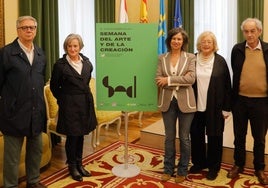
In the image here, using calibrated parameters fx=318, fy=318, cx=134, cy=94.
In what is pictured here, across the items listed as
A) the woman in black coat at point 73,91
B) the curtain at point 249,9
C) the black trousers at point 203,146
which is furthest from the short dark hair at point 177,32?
the curtain at point 249,9

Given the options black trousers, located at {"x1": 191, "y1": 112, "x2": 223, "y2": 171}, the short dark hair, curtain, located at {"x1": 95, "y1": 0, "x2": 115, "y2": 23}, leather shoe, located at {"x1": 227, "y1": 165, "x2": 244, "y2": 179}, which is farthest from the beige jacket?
curtain, located at {"x1": 95, "y1": 0, "x2": 115, "y2": 23}

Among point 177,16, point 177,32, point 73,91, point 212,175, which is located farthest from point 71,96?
point 177,16

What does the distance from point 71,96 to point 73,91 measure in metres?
0.05

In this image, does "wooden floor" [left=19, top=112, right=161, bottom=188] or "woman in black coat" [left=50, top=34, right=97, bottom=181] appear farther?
"wooden floor" [left=19, top=112, right=161, bottom=188]

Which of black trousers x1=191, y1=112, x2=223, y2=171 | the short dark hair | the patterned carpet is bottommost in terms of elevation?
the patterned carpet

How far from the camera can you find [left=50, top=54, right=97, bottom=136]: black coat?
2.82m

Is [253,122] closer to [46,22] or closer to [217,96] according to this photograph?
[217,96]

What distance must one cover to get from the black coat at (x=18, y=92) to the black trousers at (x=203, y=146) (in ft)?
4.84

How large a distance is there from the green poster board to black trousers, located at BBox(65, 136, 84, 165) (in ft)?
1.22

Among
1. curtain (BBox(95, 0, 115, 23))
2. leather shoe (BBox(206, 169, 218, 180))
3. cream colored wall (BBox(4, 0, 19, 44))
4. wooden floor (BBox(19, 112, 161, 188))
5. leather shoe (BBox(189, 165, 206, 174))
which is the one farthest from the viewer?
curtain (BBox(95, 0, 115, 23))

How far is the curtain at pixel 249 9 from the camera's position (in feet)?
17.0

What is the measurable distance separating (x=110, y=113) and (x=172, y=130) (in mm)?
1432

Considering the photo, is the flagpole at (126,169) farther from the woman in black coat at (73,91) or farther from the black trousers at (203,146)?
the black trousers at (203,146)

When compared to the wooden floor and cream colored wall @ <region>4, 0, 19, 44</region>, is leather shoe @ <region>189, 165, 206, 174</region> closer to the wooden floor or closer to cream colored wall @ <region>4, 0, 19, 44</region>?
the wooden floor
